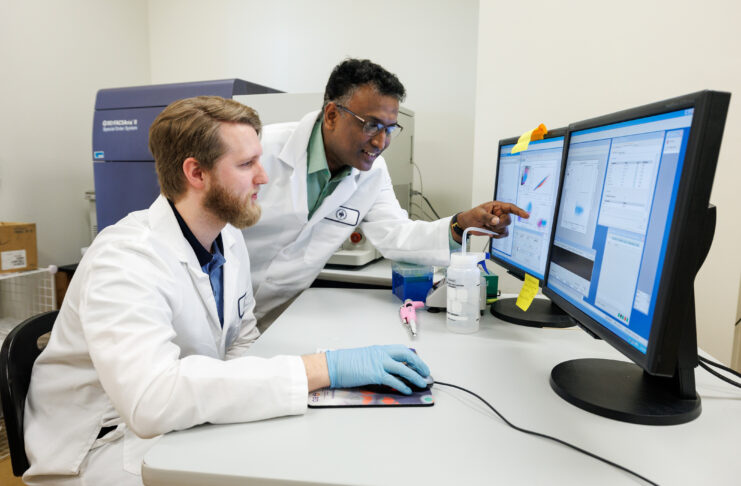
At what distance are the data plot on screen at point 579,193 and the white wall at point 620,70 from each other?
83cm

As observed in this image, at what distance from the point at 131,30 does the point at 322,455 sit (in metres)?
3.11

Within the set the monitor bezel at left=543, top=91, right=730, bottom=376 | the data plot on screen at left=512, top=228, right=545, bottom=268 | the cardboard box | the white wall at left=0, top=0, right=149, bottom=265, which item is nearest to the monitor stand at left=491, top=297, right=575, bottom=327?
the data plot on screen at left=512, top=228, right=545, bottom=268

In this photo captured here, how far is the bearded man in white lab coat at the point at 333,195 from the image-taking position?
1357 millimetres

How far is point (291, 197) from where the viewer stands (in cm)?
144

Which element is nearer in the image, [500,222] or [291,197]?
[500,222]

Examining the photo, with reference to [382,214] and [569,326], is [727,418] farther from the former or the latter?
[382,214]

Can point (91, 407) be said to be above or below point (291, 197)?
below

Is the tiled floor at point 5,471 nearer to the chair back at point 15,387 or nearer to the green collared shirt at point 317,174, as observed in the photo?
the chair back at point 15,387

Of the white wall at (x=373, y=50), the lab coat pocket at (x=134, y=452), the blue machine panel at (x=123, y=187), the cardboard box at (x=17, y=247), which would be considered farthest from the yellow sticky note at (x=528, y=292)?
the cardboard box at (x=17, y=247)

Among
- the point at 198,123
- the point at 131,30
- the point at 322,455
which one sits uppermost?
the point at 131,30

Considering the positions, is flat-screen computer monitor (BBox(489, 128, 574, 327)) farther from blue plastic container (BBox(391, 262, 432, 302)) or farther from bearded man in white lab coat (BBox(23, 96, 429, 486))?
bearded man in white lab coat (BBox(23, 96, 429, 486))

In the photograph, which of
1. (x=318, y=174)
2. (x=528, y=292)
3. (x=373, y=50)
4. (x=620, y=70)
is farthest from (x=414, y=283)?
(x=373, y=50)

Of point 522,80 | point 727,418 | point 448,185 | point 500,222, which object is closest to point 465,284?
point 500,222

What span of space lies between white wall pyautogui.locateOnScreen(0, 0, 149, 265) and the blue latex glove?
2384 millimetres
